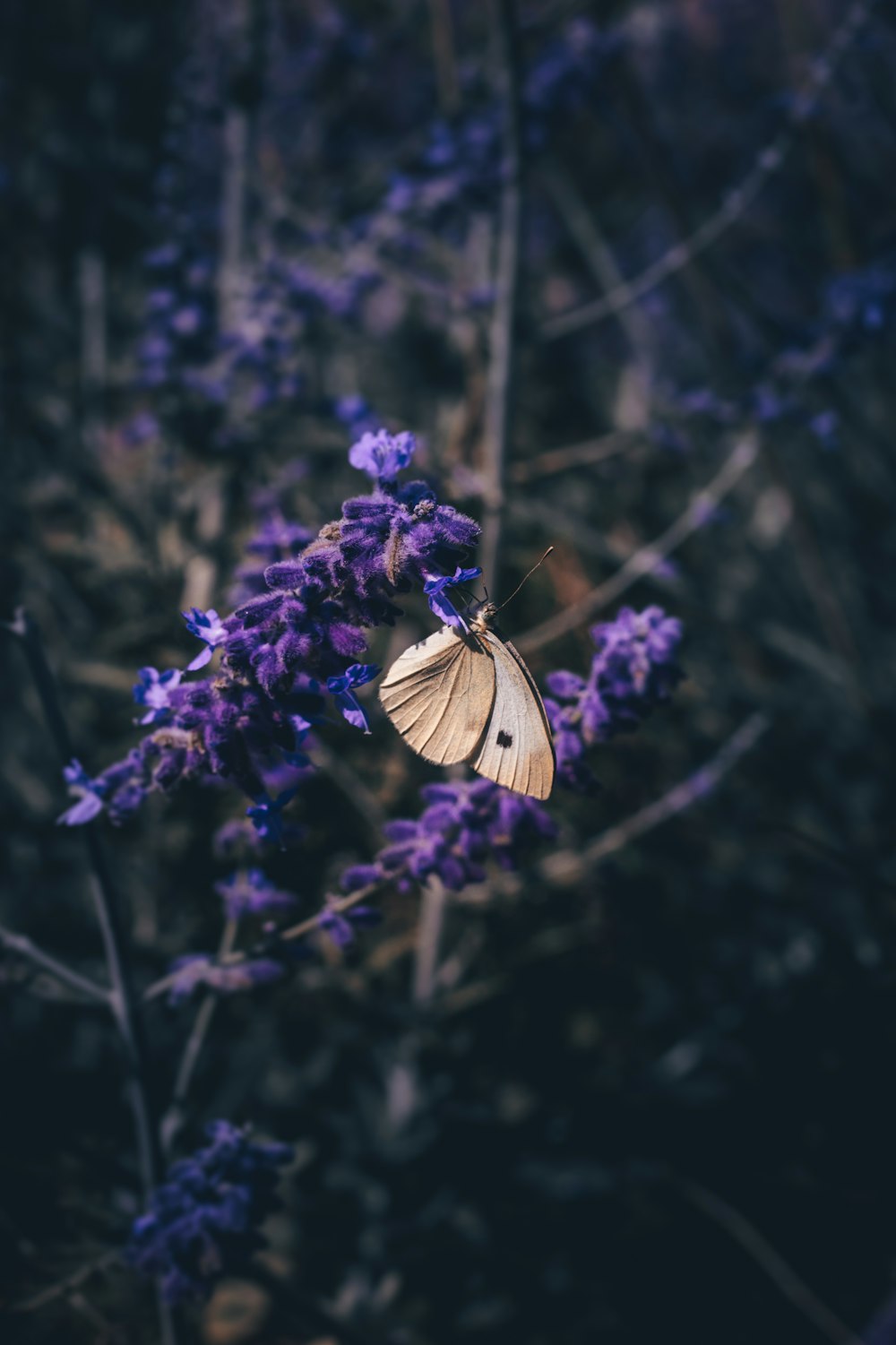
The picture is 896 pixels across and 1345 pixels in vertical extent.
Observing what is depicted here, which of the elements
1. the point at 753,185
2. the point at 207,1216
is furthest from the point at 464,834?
the point at 753,185

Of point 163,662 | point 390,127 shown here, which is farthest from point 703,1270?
point 390,127

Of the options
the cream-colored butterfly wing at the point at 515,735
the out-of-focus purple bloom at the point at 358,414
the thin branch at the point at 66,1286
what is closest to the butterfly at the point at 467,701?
the cream-colored butterfly wing at the point at 515,735

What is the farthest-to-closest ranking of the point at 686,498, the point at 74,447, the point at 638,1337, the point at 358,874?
the point at 686,498 → the point at 74,447 → the point at 638,1337 → the point at 358,874

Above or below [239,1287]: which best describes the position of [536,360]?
above

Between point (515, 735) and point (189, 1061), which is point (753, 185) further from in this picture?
point (189, 1061)

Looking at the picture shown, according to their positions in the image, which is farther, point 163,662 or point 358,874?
point 163,662

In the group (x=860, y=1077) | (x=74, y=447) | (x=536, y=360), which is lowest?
(x=860, y=1077)

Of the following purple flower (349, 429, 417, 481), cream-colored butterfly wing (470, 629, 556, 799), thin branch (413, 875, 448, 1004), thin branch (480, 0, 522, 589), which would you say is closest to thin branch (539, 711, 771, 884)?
thin branch (413, 875, 448, 1004)

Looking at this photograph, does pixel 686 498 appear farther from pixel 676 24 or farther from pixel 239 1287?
Result: pixel 239 1287
